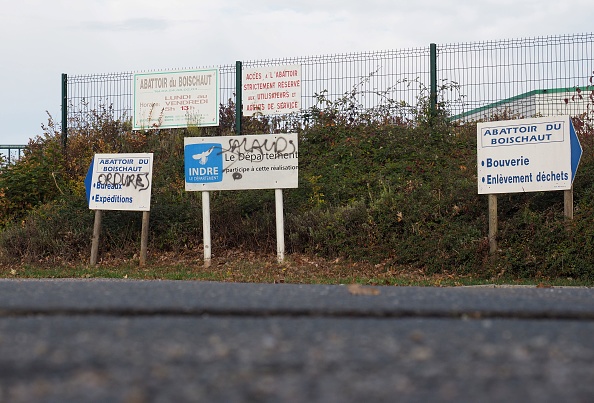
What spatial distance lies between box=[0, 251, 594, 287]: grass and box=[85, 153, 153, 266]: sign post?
2.48 ft

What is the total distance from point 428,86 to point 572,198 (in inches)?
302

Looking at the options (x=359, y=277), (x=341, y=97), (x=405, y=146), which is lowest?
(x=359, y=277)

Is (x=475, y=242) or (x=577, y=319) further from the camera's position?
(x=475, y=242)

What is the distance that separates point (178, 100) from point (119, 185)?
612cm

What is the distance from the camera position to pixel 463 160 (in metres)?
17.4

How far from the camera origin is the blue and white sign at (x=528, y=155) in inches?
493

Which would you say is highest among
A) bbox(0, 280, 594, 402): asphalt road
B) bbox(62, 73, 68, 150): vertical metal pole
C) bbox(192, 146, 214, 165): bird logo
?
bbox(62, 73, 68, 150): vertical metal pole

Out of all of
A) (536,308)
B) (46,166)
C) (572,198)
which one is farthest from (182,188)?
(536,308)

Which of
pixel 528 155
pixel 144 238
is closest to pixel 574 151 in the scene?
pixel 528 155

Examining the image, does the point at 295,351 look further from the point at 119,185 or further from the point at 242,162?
the point at 119,185

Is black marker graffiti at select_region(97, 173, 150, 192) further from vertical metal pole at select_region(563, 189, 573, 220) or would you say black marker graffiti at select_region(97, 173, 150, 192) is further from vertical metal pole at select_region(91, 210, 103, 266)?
vertical metal pole at select_region(563, 189, 573, 220)

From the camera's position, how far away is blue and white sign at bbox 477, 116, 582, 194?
12.5 meters

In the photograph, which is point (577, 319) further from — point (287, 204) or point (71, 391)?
point (287, 204)

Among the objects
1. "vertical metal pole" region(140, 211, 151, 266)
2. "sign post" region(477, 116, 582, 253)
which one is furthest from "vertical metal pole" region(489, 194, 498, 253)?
"vertical metal pole" region(140, 211, 151, 266)
